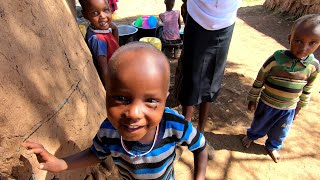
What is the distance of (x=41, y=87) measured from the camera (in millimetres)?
1283

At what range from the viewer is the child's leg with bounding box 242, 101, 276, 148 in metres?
2.59

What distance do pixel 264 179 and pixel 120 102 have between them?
209 centimetres

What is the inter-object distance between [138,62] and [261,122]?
2.08m

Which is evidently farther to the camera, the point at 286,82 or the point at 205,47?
the point at 286,82

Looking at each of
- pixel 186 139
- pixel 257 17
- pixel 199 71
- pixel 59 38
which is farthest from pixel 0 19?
pixel 257 17

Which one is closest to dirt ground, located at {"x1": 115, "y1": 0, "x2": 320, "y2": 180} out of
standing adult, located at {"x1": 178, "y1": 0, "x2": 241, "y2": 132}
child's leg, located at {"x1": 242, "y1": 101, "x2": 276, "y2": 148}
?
child's leg, located at {"x1": 242, "y1": 101, "x2": 276, "y2": 148}

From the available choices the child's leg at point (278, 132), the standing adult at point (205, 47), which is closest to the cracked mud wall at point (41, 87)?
the standing adult at point (205, 47)

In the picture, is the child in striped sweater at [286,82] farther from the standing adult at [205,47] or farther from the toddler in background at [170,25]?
the toddler in background at [170,25]

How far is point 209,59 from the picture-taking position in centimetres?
218

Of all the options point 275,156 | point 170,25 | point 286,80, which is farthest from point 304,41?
point 170,25

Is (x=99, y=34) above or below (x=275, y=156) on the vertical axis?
above

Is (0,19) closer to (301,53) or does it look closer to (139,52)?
(139,52)

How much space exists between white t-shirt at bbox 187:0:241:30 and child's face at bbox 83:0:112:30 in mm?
720

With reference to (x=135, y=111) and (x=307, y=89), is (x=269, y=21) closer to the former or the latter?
(x=307, y=89)
